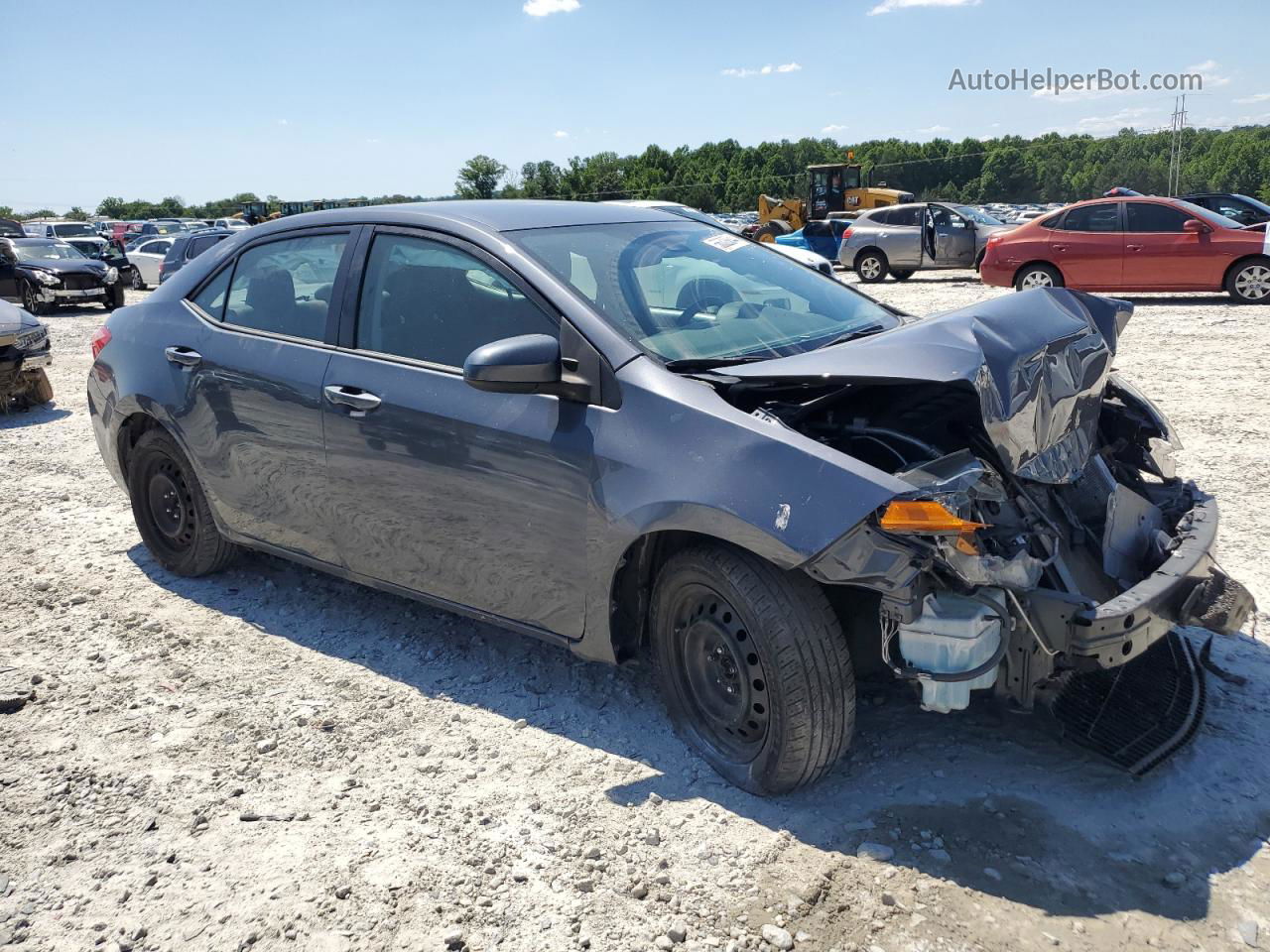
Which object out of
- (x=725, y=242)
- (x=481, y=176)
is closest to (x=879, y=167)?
(x=481, y=176)

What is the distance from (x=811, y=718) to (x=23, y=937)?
2.16 metres

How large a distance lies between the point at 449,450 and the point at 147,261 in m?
25.8

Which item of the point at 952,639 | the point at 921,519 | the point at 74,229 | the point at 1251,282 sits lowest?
the point at 1251,282

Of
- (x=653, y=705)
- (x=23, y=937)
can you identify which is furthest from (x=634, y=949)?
(x=23, y=937)

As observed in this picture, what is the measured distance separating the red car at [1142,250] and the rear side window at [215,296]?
1241 centimetres

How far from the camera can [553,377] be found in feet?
10.5

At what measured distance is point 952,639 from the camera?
2.72m

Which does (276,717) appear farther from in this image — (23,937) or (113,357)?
(113,357)

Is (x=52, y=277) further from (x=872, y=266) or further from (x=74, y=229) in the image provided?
(x=74, y=229)

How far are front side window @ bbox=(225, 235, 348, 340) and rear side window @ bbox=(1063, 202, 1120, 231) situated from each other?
13.9 metres

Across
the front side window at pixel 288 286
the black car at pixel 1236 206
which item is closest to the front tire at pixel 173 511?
the front side window at pixel 288 286

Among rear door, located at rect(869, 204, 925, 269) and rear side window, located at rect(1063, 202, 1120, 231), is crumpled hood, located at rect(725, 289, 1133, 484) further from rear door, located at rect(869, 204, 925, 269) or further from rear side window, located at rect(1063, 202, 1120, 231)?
rear door, located at rect(869, 204, 925, 269)

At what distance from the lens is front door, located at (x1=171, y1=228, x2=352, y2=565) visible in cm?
402

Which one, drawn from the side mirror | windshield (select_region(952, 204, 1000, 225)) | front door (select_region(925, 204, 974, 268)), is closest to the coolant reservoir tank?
the side mirror
